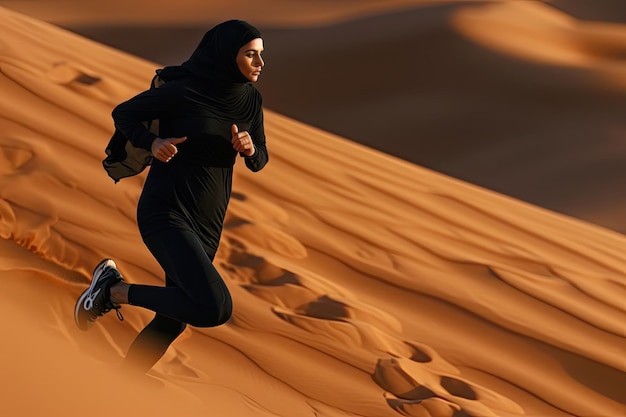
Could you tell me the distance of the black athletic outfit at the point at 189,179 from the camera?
3430mm

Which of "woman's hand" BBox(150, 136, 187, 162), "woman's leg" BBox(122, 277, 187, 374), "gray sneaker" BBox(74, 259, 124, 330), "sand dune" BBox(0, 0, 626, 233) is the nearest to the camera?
"woman's hand" BBox(150, 136, 187, 162)

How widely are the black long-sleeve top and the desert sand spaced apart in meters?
0.52

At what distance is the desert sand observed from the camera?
3.90 meters

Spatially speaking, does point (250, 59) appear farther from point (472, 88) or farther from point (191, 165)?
point (472, 88)

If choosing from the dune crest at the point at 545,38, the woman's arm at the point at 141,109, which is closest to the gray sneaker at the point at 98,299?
the woman's arm at the point at 141,109

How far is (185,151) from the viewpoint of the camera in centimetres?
355

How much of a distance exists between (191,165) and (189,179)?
0.15 feet

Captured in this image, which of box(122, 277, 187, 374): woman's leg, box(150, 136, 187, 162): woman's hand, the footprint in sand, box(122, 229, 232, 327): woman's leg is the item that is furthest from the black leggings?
the footprint in sand

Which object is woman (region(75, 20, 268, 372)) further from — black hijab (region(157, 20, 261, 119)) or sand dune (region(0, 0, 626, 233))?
sand dune (region(0, 0, 626, 233))

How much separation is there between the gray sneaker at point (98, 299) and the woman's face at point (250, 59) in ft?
2.74

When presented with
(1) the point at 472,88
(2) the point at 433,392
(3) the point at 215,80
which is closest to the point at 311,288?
(2) the point at 433,392

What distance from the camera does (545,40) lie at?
17.2 meters

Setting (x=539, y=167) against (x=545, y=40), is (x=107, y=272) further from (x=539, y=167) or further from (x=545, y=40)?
(x=545, y=40)

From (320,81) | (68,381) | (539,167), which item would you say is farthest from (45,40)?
(320,81)
